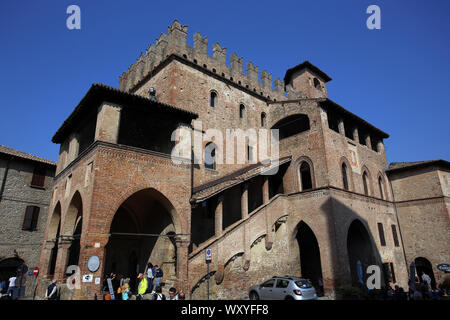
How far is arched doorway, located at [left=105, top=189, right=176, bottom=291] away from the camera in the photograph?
45.8 ft

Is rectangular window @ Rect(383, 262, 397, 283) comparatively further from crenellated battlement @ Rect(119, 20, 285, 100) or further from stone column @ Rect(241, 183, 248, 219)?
crenellated battlement @ Rect(119, 20, 285, 100)

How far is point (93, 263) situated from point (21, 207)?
1289 centimetres

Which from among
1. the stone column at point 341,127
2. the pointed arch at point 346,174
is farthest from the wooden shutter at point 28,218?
the stone column at point 341,127

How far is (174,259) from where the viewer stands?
13664 mm

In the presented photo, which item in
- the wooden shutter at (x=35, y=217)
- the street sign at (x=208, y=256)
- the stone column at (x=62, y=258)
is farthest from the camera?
the wooden shutter at (x=35, y=217)

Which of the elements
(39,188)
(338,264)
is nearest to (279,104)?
(338,264)

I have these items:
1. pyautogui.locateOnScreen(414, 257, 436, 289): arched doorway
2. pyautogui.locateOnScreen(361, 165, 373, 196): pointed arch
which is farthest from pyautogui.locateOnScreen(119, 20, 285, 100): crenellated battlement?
pyautogui.locateOnScreen(414, 257, 436, 289): arched doorway

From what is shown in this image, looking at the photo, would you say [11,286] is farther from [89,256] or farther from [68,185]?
[89,256]

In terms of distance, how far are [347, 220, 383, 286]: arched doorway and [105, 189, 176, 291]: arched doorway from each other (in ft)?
38.7

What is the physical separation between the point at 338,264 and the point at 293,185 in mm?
5388

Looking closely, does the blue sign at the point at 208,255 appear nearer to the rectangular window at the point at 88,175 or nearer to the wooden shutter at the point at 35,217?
the rectangular window at the point at 88,175

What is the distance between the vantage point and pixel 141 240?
16.0 m

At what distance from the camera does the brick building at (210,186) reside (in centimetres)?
1214
